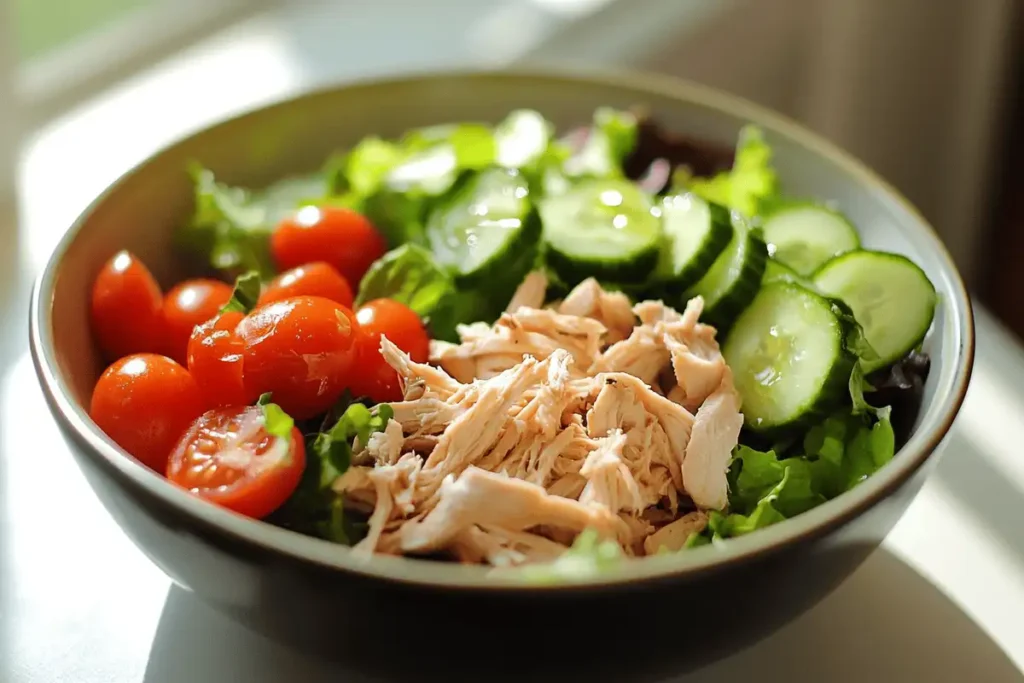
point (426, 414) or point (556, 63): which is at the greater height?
point (426, 414)

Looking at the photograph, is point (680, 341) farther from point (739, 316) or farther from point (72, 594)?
point (72, 594)

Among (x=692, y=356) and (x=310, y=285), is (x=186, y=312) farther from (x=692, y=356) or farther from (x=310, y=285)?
(x=692, y=356)

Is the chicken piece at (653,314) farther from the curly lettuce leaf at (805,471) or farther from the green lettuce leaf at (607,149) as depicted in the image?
the green lettuce leaf at (607,149)

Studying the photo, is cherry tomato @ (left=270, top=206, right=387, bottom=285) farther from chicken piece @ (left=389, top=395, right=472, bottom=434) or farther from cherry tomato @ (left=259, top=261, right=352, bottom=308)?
chicken piece @ (left=389, top=395, right=472, bottom=434)

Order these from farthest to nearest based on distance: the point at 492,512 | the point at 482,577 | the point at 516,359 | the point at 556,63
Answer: the point at 556,63 < the point at 516,359 < the point at 492,512 < the point at 482,577

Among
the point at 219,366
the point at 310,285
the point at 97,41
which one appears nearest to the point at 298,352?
the point at 219,366

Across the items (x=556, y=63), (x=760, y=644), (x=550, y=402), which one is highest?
(x=550, y=402)

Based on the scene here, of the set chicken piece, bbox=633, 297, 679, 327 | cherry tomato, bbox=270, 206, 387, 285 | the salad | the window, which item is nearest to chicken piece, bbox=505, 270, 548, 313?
the salad

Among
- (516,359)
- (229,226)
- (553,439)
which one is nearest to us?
(553,439)
